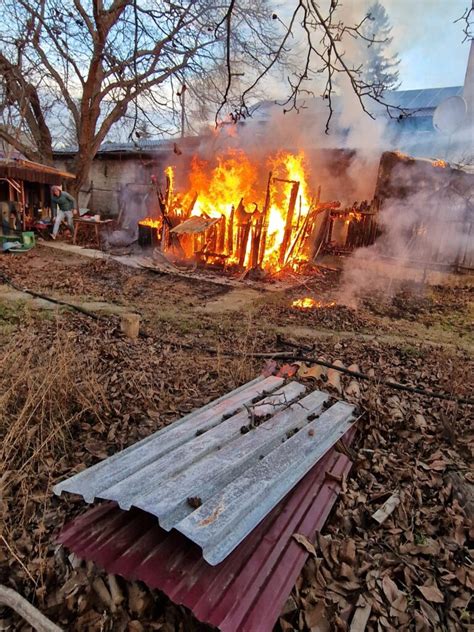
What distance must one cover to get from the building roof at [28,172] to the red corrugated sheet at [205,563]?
51.2ft

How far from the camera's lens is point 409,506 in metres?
3.04

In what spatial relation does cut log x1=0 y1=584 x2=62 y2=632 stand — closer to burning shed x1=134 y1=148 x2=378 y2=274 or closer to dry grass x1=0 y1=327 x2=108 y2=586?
dry grass x1=0 y1=327 x2=108 y2=586

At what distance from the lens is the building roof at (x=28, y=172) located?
574 inches

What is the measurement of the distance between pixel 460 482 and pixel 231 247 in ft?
34.2

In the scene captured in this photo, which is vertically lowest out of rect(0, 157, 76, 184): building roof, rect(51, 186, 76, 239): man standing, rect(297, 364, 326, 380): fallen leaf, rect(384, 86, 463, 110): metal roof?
rect(297, 364, 326, 380): fallen leaf

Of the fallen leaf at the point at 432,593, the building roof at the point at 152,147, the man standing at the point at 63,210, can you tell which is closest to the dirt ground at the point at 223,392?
the fallen leaf at the point at 432,593

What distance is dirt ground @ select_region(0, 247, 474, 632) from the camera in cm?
226

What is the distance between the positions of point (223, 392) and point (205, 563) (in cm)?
256

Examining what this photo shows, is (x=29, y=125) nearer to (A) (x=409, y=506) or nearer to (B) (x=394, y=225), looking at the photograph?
(B) (x=394, y=225)

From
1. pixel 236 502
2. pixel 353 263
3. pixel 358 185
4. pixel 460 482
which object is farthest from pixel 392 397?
pixel 358 185

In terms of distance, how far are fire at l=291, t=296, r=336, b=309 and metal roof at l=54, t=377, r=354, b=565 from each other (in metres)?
5.26

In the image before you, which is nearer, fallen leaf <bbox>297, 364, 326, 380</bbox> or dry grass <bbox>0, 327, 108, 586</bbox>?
dry grass <bbox>0, 327, 108, 586</bbox>

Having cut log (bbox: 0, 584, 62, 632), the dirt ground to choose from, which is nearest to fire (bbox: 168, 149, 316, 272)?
the dirt ground

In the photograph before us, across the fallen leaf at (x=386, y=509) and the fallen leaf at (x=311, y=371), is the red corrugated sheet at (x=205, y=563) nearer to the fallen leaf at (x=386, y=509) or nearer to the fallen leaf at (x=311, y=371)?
the fallen leaf at (x=386, y=509)
